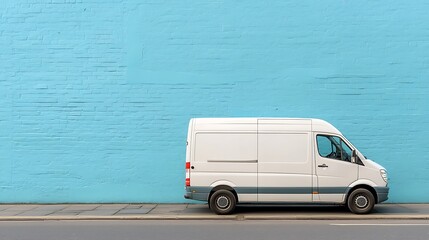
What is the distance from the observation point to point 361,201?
37.3ft

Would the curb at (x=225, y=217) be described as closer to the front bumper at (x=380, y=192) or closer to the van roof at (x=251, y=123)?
the front bumper at (x=380, y=192)

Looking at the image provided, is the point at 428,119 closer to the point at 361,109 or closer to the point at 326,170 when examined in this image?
the point at 361,109

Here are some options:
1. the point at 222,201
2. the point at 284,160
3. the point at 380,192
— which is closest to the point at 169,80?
the point at 222,201

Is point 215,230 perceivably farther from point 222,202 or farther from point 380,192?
point 380,192

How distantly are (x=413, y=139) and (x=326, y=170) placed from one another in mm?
3962

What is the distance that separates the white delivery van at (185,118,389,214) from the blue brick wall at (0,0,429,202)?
7.37 ft

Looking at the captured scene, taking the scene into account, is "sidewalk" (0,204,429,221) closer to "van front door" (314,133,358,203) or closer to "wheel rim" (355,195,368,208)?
"wheel rim" (355,195,368,208)

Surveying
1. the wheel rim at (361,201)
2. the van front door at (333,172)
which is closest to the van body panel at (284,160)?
the van front door at (333,172)

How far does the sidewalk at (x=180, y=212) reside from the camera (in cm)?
1109

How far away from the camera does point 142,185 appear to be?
45.4 ft

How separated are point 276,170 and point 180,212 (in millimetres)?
2823

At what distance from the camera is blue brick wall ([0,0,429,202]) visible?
13781mm

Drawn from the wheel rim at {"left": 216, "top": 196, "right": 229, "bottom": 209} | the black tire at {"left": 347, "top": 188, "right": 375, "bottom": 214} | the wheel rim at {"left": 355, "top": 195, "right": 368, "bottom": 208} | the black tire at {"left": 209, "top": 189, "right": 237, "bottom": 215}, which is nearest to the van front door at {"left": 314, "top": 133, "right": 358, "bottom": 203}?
the black tire at {"left": 347, "top": 188, "right": 375, "bottom": 214}

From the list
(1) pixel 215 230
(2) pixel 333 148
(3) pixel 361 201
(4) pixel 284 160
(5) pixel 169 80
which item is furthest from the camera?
(5) pixel 169 80
